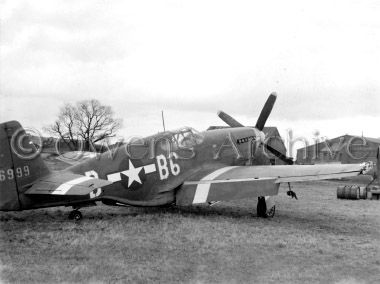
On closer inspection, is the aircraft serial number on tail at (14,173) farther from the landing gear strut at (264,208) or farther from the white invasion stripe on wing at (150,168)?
the landing gear strut at (264,208)

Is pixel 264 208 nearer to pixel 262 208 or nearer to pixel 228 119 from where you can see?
pixel 262 208

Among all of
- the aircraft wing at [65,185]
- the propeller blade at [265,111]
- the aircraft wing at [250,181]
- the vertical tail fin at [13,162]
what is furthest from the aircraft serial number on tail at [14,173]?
the propeller blade at [265,111]

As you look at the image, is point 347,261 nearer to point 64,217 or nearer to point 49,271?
point 49,271

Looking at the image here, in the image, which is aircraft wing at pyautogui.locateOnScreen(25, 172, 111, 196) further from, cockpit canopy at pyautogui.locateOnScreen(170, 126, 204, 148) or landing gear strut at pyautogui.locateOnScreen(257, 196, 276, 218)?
landing gear strut at pyautogui.locateOnScreen(257, 196, 276, 218)

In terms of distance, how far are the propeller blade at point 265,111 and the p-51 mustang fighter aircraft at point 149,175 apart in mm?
2241

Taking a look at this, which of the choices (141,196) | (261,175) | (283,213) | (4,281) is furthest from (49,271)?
(283,213)

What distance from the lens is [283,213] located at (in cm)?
1017

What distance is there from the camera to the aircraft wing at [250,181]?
334 inches

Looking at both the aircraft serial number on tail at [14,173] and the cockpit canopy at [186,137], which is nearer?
the aircraft serial number on tail at [14,173]

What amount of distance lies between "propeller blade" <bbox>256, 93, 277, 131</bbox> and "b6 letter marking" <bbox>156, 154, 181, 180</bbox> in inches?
159

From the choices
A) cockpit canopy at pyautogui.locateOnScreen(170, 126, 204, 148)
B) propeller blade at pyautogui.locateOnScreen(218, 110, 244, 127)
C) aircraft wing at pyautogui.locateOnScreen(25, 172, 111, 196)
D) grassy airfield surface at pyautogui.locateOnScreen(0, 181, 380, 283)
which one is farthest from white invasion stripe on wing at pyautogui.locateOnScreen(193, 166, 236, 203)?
→ propeller blade at pyautogui.locateOnScreen(218, 110, 244, 127)

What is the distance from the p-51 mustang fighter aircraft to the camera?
740 centimetres

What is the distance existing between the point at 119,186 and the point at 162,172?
104 cm

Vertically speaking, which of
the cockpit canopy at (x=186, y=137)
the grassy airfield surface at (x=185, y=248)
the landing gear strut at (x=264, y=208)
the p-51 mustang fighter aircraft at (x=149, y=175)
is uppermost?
the cockpit canopy at (x=186, y=137)
